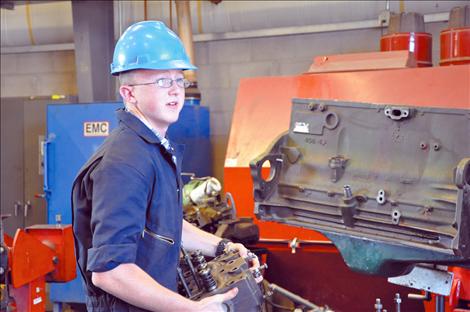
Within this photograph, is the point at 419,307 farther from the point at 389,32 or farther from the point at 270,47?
the point at 270,47

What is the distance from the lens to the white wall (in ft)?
14.6

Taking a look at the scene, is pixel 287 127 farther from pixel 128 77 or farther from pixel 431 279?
pixel 128 77

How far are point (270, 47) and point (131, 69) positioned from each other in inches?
134

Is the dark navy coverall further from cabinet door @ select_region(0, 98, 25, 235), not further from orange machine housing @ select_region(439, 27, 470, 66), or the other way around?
cabinet door @ select_region(0, 98, 25, 235)

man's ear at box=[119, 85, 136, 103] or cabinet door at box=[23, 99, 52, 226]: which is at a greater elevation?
man's ear at box=[119, 85, 136, 103]

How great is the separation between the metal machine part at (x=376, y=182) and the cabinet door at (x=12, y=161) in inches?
120

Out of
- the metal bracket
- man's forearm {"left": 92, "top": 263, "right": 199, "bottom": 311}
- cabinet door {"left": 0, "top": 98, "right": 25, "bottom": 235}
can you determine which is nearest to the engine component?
the metal bracket

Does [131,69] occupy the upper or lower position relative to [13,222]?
upper

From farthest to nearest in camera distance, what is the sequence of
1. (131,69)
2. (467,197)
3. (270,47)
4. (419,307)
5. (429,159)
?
(270,47)
(419,307)
(429,159)
(467,197)
(131,69)

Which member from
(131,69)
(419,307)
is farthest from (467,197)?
(419,307)

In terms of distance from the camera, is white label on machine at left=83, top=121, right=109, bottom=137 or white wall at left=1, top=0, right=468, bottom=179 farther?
white wall at left=1, top=0, right=468, bottom=179

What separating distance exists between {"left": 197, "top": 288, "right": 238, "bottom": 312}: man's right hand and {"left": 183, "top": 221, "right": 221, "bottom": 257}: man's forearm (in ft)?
0.92

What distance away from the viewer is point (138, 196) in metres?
1.47

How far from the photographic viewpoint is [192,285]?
1.79 meters
